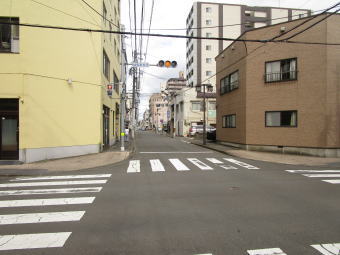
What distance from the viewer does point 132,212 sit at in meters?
5.12

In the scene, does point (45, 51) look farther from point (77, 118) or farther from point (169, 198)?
point (169, 198)

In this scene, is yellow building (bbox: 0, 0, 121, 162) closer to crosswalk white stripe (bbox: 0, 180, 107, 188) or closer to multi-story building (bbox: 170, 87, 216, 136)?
crosswalk white stripe (bbox: 0, 180, 107, 188)

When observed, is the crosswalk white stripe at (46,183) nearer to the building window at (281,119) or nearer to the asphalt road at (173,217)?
the asphalt road at (173,217)

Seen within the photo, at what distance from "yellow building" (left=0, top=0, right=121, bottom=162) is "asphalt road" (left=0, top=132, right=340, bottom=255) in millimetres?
4534

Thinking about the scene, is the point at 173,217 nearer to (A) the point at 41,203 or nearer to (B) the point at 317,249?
(B) the point at 317,249

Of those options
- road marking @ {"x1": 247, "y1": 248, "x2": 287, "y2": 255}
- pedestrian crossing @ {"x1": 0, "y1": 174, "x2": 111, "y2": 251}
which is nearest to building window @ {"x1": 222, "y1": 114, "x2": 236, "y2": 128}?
pedestrian crossing @ {"x1": 0, "y1": 174, "x2": 111, "y2": 251}

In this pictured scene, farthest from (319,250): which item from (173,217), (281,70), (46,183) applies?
(281,70)

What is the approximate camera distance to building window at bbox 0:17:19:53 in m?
11.9

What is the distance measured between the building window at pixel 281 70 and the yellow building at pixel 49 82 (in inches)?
465

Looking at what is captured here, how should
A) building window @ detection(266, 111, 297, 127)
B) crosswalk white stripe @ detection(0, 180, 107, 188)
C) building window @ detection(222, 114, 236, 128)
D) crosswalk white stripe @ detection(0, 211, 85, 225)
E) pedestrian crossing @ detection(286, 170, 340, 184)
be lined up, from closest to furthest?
1. crosswalk white stripe @ detection(0, 211, 85, 225)
2. crosswalk white stripe @ detection(0, 180, 107, 188)
3. pedestrian crossing @ detection(286, 170, 340, 184)
4. building window @ detection(266, 111, 297, 127)
5. building window @ detection(222, 114, 236, 128)

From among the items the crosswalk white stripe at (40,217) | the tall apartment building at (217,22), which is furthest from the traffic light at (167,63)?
the tall apartment building at (217,22)

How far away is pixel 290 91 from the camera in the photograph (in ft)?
52.2

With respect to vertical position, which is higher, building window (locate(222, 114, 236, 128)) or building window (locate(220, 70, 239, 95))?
building window (locate(220, 70, 239, 95))

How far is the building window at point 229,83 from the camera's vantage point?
19.8 m
